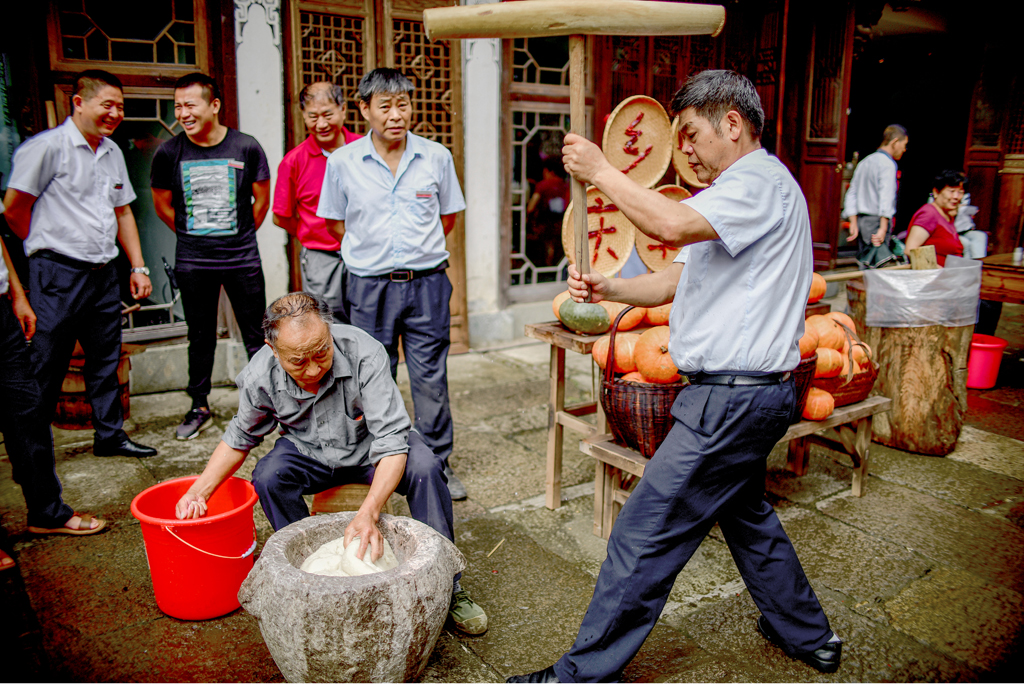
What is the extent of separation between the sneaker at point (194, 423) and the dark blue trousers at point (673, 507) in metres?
3.17

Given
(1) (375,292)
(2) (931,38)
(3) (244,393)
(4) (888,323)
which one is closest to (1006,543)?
(4) (888,323)

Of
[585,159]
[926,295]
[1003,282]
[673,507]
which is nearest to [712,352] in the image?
[673,507]

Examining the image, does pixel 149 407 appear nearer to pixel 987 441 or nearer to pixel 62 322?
pixel 62 322

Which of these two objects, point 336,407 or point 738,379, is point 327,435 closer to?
point 336,407

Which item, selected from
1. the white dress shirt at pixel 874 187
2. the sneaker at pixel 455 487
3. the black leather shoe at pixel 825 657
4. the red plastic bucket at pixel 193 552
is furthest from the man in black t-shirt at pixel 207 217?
the white dress shirt at pixel 874 187

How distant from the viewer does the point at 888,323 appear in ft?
14.9

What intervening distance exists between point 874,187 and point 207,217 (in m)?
6.53

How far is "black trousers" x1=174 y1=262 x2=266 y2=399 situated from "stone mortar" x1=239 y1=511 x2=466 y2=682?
8.81 feet

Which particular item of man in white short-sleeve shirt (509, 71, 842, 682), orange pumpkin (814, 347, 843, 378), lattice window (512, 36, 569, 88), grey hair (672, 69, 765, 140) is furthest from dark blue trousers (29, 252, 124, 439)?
lattice window (512, 36, 569, 88)

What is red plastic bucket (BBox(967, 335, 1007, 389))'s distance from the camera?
19.5ft

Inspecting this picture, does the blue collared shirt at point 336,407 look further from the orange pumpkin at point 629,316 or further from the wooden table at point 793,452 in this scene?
the orange pumpkin at point 629,316

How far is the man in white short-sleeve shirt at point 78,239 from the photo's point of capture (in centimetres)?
381

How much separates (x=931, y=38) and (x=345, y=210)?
440 inches

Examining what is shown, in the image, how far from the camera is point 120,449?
4.30m
